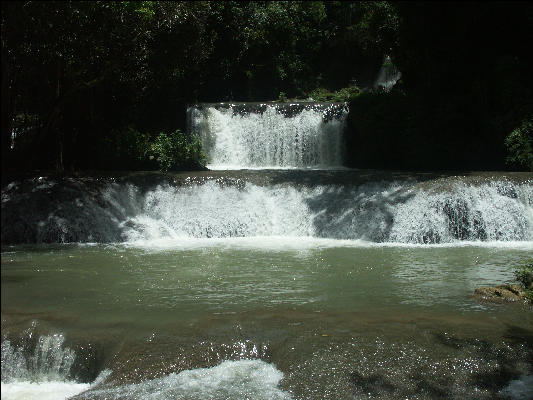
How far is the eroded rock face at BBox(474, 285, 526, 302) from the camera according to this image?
757 centimetres

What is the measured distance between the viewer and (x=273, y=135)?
767 inches

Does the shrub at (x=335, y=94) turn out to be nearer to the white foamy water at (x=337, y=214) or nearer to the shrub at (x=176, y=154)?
the shrub at (x=176, y=154)

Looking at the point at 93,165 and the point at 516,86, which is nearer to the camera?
the point at 516,86

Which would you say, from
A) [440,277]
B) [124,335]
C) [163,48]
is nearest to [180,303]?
[124,335]

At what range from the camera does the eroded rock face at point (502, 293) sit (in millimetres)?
7566

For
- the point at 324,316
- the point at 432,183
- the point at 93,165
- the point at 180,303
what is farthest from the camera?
the point at 93,165

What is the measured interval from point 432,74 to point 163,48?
7.95 meters

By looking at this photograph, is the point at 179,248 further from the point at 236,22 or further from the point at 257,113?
the point at 236,22

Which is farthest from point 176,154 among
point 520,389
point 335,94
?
point 520,389

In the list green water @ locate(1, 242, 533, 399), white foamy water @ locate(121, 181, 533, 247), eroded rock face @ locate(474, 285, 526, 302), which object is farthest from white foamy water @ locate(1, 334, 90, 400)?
white foamy water @ locate(121, 181, 533, 247)

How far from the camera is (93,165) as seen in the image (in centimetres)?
1842

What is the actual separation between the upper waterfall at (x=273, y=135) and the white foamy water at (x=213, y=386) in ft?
45.6

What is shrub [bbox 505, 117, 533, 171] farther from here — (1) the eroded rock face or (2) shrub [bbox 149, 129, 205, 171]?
(1) the eroded rock face

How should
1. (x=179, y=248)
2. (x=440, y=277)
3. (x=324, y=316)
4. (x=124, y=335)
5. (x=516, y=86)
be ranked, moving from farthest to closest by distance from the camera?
(x=516, y=86), (x=179, y=248), (x=440, y=277), (x=324, y=316), (x=124, y=335)
